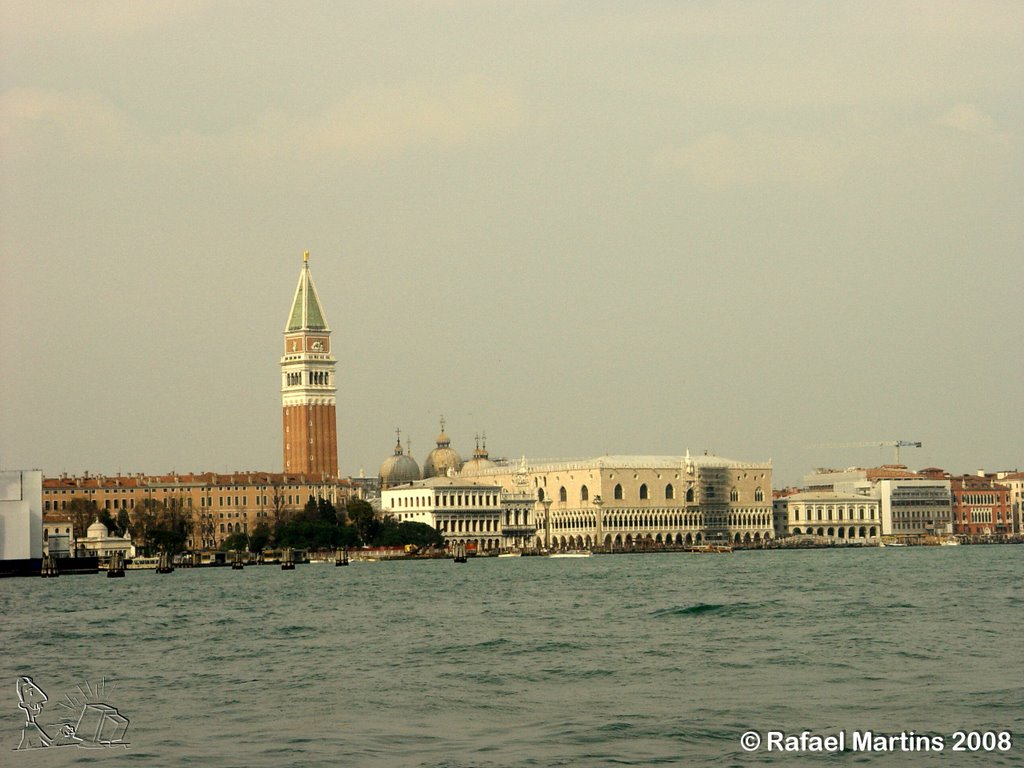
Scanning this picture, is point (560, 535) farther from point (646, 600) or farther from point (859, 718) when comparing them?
point (859, 718)

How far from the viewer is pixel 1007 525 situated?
5472 inches

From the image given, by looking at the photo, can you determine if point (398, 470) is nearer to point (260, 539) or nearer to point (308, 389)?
point (308, 389)

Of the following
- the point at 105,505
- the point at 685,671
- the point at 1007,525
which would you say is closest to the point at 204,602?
the point at 685,671

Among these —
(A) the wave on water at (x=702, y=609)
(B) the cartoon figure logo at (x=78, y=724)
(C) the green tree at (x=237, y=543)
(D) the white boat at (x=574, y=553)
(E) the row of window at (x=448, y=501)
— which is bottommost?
(B) the cartoon figure logo at (x=78, y=724)

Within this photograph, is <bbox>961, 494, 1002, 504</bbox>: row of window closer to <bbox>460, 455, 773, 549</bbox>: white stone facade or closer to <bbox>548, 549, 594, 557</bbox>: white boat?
<bbox>460, 455, 773, 549</bbox>: white stone facade

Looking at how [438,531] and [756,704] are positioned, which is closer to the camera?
[756,704]

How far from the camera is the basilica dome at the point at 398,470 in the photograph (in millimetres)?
134250

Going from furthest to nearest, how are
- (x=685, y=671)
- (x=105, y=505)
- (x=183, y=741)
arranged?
1. (x=105, y=505)
2. (x=685, y=671)
3. (x=183, y=741)

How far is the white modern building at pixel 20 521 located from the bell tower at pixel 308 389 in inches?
1859

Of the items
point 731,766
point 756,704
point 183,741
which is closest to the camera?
point 731,766

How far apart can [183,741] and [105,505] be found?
8945 centimetres

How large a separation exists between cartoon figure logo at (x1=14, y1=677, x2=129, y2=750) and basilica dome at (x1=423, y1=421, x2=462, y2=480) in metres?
114

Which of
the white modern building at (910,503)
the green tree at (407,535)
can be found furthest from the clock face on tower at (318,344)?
the white modern building at (910,503)

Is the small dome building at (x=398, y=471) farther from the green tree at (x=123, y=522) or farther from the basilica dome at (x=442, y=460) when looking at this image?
the green tree at (x=123, y=522)
